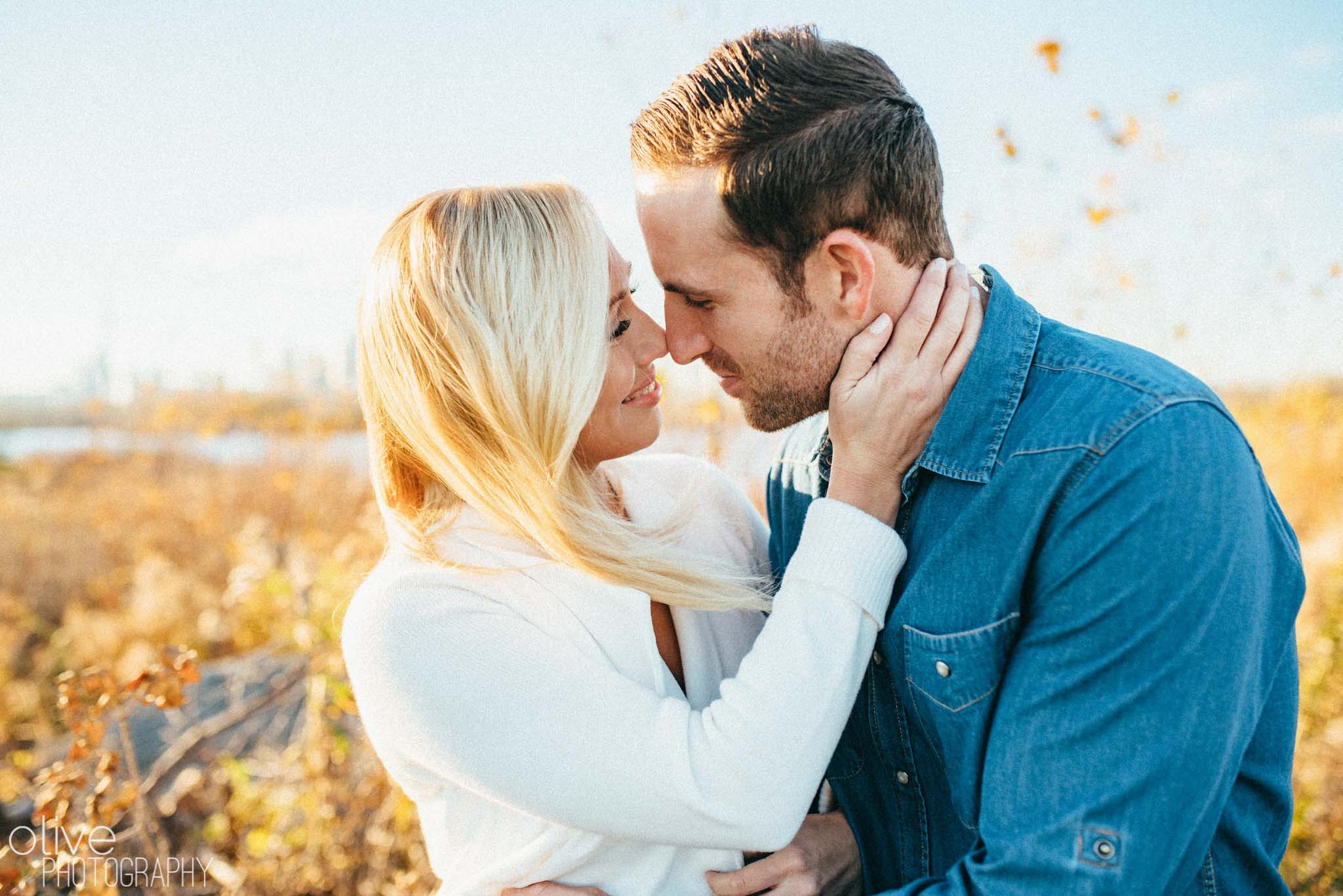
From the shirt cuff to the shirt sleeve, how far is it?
11.6 inches

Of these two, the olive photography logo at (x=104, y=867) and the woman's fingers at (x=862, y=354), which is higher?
the woman's fingers at (x=862, y=354)

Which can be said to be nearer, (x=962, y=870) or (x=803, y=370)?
(x=962, y=870)

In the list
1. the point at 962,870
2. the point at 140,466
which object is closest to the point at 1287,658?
the point at 962,870

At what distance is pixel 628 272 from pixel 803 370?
1.59 feet

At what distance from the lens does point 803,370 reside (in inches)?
78.0

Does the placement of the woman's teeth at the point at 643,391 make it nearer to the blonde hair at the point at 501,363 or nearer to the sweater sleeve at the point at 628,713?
the blonde hair at the point at 501,363

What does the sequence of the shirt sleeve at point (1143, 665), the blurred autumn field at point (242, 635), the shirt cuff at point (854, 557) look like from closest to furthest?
the shirt sleeve at point (1143, 665) → the shirt cuff at point (854, 557) → the blurred autumn field at point (242, 635)

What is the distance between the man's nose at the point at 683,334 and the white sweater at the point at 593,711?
22.1 inches

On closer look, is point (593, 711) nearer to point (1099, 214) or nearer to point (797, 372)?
point (797, 372)

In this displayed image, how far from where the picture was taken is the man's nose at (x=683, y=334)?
6.89ft

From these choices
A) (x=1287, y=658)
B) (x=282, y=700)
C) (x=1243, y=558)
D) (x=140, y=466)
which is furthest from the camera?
(x=140, y=466)

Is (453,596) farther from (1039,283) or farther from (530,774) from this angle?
(1039,283)

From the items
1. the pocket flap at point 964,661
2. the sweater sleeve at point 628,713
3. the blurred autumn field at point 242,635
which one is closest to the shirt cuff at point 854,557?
the sweater sleeve at point 628,713

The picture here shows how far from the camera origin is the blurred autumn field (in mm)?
2951
